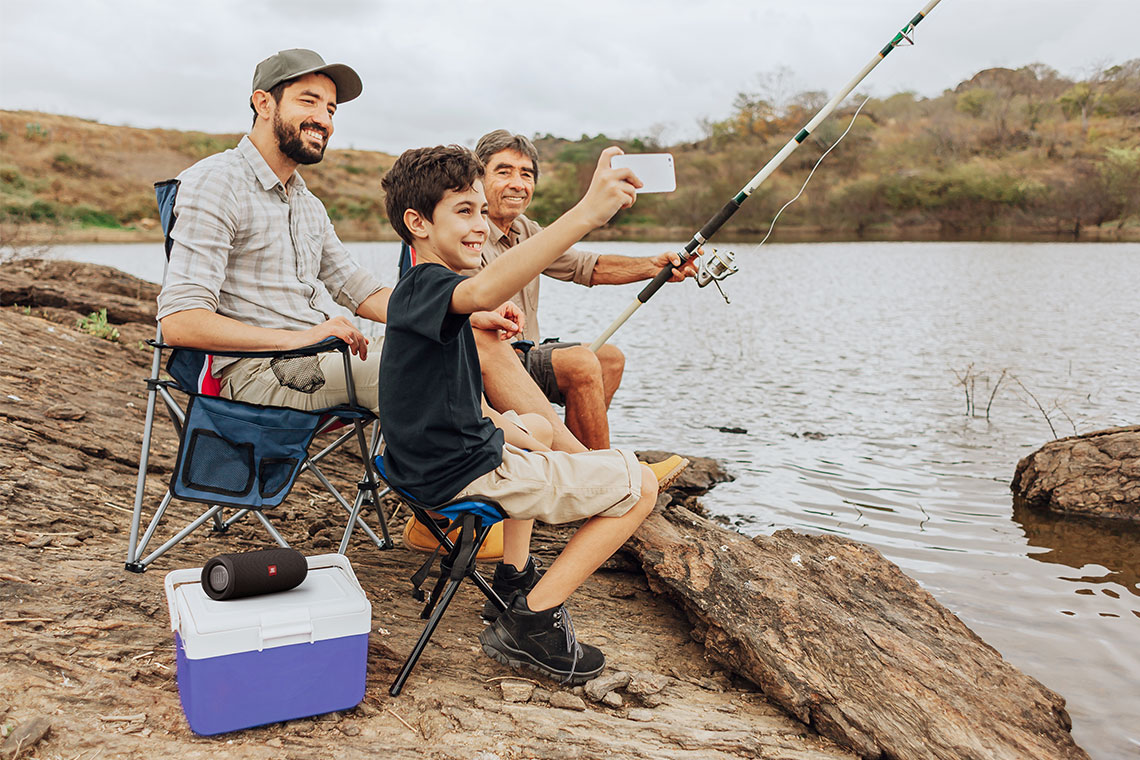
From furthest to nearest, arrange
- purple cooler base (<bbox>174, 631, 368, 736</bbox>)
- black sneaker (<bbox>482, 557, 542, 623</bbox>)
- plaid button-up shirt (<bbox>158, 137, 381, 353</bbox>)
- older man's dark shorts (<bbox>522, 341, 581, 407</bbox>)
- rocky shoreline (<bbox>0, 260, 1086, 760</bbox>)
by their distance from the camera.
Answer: older man's dark shorts (<bbox>522, 341, 581, 407</bbox>) < plaid button-up shirt (<bbox>158, 137, 381, 353</bbox>) < black sneaker (<bbox>482, 557, 542, 623</bbox>) < rocky shoreline (<bbox>0, 260, 1086, 760</bbox>) < purple cooler base (<bbox>174, 631, 368, 736</bbox>)

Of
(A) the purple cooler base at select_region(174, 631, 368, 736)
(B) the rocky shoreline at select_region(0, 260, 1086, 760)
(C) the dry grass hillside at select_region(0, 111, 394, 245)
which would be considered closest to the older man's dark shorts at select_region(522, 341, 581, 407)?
(B) the rocky shoreline at select_region(0, 260, 1086, 760)

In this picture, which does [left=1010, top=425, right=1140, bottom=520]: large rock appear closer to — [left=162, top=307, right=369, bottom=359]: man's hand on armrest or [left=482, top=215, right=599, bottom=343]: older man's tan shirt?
[left=482, top=215, right=599, bottom=343]: older man's tan shirt

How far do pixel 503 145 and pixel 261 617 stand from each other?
2.33 meters

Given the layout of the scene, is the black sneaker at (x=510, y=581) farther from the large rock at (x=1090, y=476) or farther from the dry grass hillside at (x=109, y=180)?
the dry grass hillside at (x=109, y=180)

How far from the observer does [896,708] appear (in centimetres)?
230

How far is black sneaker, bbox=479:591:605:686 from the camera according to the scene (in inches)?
90.2

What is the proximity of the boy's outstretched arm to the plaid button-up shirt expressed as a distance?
122 cm

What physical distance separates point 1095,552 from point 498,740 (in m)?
3.59

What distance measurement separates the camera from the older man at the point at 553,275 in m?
3.37

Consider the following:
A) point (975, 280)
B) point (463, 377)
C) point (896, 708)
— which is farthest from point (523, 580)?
point (975, 280)

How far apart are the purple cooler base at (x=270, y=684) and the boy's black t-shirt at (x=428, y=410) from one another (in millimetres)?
414

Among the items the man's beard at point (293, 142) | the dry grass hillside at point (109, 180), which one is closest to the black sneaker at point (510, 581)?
the man's beard at point (293, 142)

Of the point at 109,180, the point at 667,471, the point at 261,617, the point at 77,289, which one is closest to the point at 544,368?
the point at 667,471

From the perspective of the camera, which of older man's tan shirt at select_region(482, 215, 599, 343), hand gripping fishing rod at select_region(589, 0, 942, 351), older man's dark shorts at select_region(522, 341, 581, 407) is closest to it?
hand gripping fishing rod at select_region(589, 0, 942, 351)
